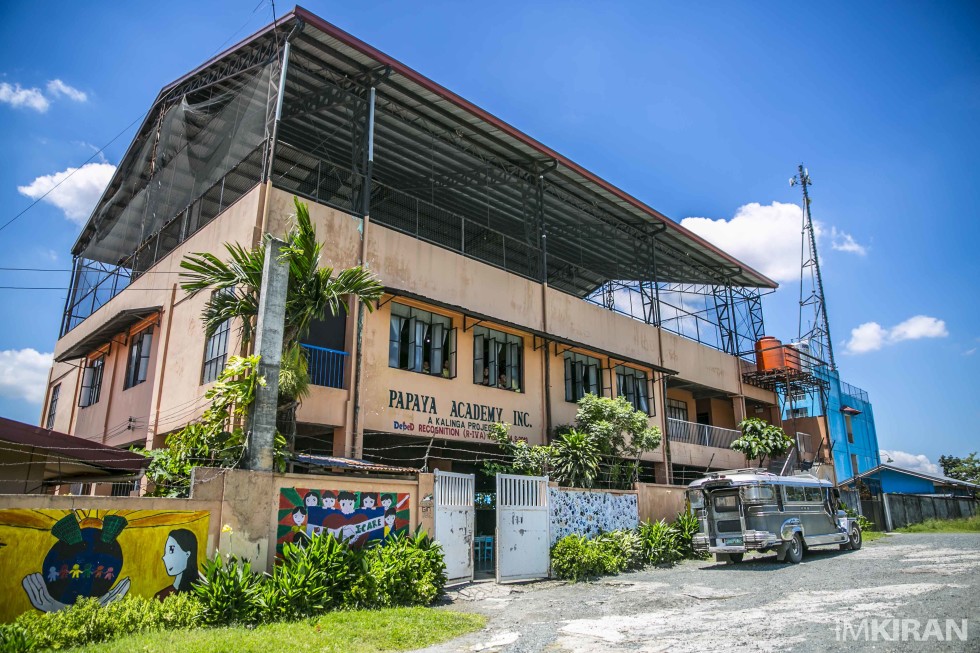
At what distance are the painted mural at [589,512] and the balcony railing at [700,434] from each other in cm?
728

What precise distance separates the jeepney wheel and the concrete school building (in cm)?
661

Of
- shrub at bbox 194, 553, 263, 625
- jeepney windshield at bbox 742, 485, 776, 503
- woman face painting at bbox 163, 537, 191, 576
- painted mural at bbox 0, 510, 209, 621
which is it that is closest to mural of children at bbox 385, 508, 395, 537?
shrub at bbox 194, 553, 263, 625

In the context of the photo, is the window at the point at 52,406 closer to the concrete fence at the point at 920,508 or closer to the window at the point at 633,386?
the window at the point at 633,386

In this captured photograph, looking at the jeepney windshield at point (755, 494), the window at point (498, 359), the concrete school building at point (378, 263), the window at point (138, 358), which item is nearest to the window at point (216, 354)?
the concrete school building at point (378, 263)

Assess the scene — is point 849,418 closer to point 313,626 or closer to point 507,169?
point 507,169

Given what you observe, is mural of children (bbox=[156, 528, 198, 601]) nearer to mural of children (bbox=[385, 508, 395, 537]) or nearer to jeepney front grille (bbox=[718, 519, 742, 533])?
mural of children (bbox=[385, 508, 395, 537])

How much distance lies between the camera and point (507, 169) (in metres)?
20.7

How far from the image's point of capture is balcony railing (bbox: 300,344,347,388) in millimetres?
14141

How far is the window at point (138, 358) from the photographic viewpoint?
706 inches

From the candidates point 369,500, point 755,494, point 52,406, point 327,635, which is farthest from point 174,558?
point 52,406

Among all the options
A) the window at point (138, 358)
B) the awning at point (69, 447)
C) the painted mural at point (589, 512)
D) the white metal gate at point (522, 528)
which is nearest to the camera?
the awning at point (69, 447)

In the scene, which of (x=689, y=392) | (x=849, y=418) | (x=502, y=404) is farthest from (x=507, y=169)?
(x=849, y=418)

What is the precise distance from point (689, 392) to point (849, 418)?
8.25m

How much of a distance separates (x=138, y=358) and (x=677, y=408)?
20163mm
